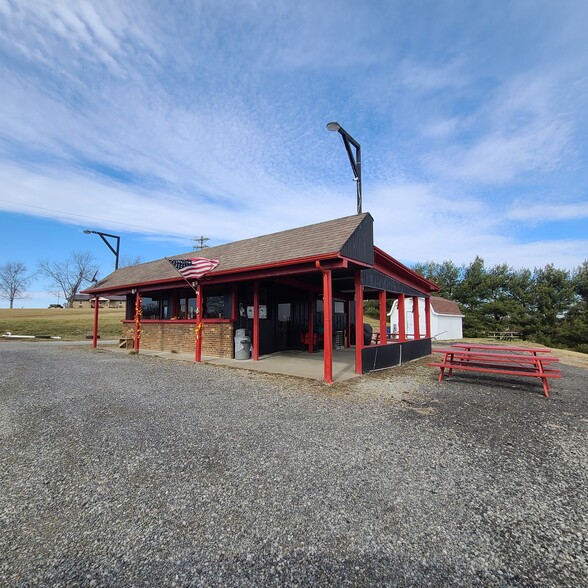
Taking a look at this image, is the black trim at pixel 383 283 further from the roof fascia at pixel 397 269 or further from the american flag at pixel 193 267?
the american flag at pixel 193 267

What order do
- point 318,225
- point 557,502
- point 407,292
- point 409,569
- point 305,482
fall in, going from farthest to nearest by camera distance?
1. point 407,292
2. point 318,225
3. point 305,482
4. point 557,502
5. point 409,569

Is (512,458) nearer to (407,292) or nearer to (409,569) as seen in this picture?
(409,569)

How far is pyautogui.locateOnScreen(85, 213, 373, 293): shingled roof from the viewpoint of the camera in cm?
795

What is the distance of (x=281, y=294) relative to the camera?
43.0 ft

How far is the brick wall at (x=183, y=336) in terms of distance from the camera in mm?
11461

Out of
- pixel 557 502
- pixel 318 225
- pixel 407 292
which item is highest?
pixel 318 225

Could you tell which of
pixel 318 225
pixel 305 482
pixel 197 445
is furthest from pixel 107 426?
pixel 318 225

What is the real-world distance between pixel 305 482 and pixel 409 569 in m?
1.20

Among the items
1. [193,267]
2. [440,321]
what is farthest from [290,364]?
[440,321]

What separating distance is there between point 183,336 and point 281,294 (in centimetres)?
411

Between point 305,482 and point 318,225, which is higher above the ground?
point 318,225

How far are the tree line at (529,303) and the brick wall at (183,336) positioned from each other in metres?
29.1

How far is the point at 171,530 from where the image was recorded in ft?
7.91

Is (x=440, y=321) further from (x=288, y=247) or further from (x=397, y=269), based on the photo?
(x=288, y=247)
